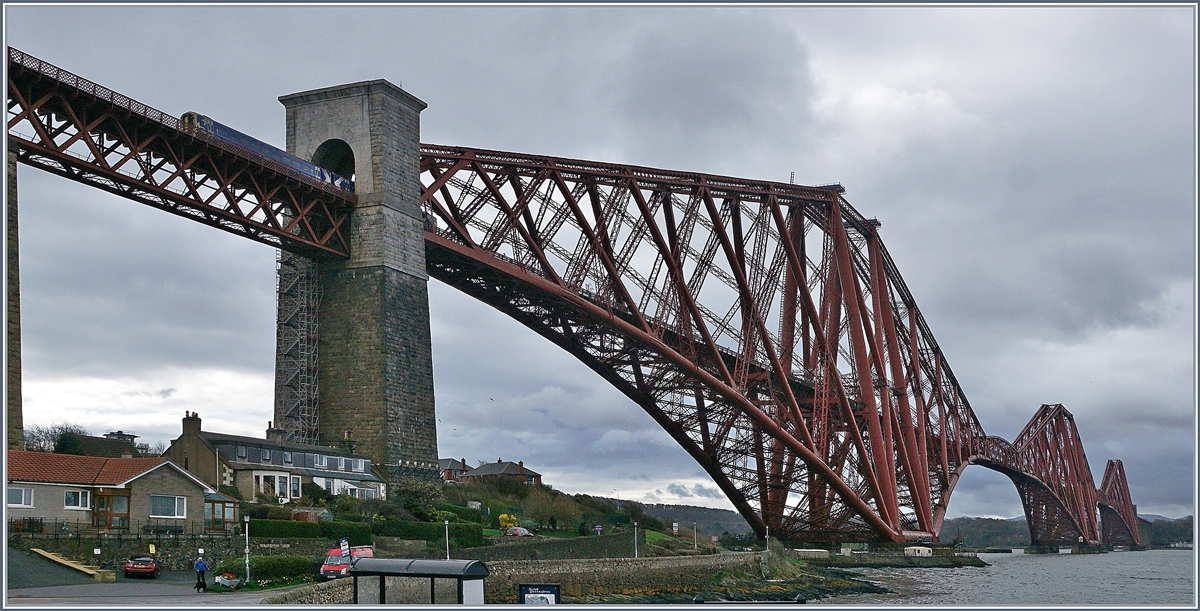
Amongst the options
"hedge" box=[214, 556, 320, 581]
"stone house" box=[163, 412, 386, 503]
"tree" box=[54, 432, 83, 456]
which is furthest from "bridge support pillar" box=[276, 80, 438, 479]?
"hedge" box=[214, 556, 320, 581]

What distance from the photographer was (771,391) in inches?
2712

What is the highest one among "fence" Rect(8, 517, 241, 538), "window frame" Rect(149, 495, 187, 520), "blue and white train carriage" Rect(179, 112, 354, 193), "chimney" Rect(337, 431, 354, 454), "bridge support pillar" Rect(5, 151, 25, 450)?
"blue and white train carriage" Rect(179, 112, 354, 193)

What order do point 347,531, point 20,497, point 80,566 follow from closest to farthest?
point 80,566, point 20,497, point 347,531

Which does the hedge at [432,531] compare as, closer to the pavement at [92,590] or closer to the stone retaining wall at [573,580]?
the stone retaining wall at [573,580]

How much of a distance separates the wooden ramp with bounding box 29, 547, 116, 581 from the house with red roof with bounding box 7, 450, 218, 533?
1658 mm

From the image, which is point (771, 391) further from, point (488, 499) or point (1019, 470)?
point (1019, 470)

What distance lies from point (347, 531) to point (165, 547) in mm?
6420

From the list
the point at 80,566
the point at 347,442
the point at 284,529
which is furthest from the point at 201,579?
the point at 347,442

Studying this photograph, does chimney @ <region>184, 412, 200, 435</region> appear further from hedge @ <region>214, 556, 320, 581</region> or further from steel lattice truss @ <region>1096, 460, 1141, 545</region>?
steel lattice truss @ <region>1096, 460, 1141, 545</region>

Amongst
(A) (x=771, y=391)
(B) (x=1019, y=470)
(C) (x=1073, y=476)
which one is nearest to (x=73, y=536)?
(A) (x=771, y=391)

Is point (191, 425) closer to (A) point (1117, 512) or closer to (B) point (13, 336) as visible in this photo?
(B) point (13, 336)

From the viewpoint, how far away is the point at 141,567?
3316 centimetres

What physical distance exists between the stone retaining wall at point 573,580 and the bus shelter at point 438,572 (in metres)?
1.07

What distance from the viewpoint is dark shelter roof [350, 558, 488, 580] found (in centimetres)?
2544
